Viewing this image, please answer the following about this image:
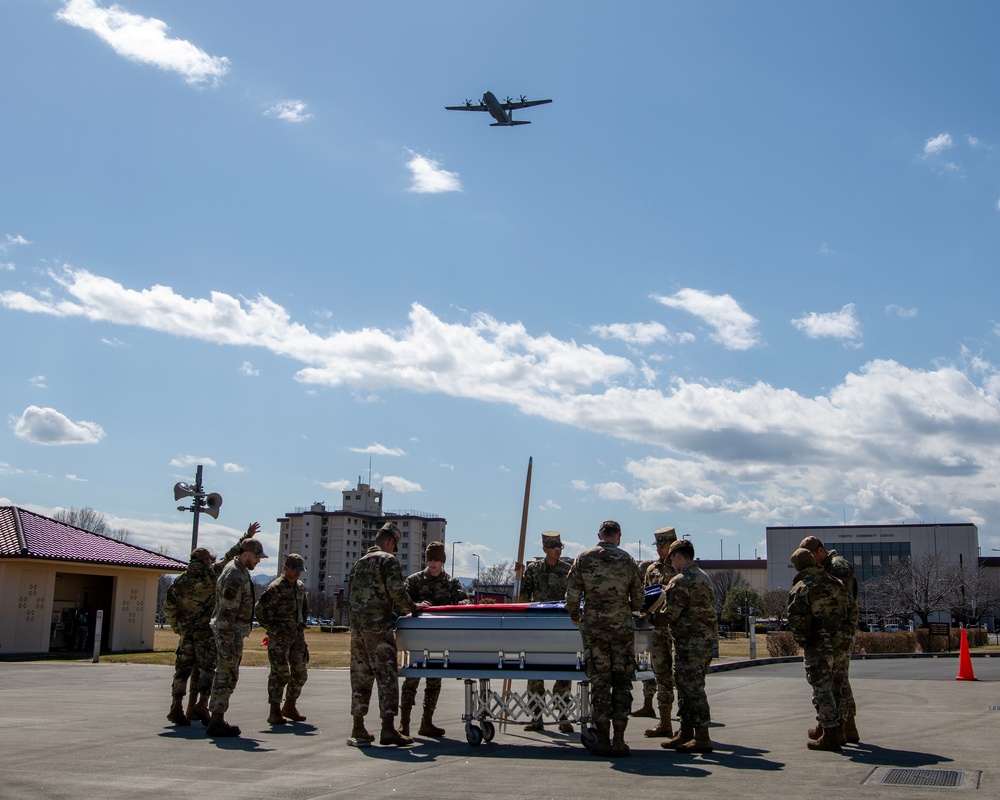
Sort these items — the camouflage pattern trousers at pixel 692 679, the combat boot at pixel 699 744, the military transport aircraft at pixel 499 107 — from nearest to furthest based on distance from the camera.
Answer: the combat boot at pixel 699 744 < the camouflage pattern trousers at pixel 692 679 < the military transport aircraft at pixel 499 107

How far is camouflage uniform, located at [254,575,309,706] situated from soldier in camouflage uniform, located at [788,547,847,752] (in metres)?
5.74

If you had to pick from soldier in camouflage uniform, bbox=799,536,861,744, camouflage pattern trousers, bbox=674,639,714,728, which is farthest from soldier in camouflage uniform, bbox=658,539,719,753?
soldier in camouflage uniform, bbox=799,536,861,744

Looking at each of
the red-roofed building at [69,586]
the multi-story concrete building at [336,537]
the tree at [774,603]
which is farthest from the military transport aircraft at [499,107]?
the multi-story concrete building at [336,537]

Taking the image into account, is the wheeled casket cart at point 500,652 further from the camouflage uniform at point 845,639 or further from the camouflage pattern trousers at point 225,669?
the camouflage pattern trousers at point 225,669

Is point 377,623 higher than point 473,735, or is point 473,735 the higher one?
point 377,623

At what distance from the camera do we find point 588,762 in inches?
324

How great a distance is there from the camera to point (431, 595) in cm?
1045

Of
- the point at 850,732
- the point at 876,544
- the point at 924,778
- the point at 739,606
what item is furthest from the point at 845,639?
the point at 876,544

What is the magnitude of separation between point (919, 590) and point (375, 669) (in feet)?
229

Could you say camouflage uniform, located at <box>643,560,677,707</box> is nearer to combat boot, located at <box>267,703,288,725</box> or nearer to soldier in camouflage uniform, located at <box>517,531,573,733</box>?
soldier in camouflage uniform, located at <box>517,531,573,733</box>

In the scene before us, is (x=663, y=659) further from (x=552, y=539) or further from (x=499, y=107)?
(x=499, y=107)

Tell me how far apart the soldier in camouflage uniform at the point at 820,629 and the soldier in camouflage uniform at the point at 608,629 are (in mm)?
1695

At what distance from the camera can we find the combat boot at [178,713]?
1107 centimetres

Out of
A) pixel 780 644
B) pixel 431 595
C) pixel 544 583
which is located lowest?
pixel 780 644
